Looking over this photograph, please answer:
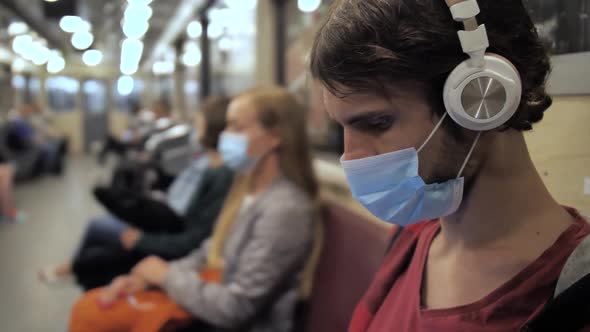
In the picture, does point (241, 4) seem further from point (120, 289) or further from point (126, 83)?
point (126, 83)

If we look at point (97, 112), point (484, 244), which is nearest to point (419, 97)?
point (484, 244)

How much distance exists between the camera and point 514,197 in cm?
67

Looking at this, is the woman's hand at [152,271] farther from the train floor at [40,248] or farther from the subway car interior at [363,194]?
the train floor at [40,248]

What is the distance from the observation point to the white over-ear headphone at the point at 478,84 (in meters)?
0.59

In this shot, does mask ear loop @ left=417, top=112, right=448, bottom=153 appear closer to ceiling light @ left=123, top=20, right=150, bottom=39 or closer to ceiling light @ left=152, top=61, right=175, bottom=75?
ceiling light @ left=123, top=20, right=150, bottom=39

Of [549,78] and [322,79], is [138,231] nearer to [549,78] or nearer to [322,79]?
[322,79]

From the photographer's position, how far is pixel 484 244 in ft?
2.33

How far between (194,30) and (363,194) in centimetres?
681

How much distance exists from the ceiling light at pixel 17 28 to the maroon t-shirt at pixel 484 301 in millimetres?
5043

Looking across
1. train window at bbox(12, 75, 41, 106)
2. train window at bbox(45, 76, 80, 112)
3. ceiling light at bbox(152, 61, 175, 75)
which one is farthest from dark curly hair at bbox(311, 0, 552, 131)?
train window at bbox(45, 76, 80, 112)

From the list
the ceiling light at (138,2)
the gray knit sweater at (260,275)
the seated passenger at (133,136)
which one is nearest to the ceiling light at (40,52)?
the ceiling light at (138,2)

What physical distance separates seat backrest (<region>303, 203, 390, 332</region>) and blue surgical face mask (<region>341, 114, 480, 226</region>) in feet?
2.04

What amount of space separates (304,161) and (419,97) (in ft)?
3.92

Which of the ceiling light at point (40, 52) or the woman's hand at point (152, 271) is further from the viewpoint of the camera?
the ceiling light at point (40, 52)
